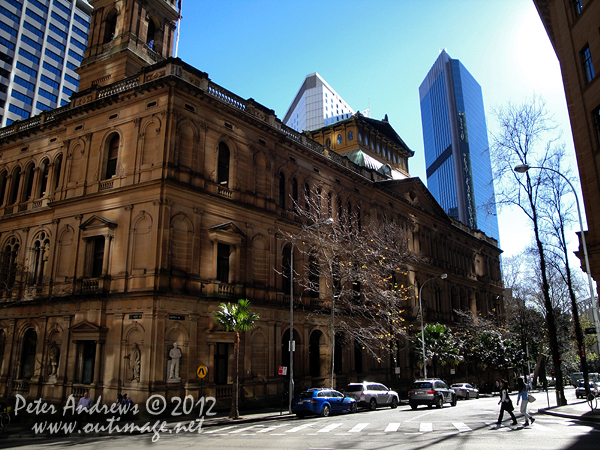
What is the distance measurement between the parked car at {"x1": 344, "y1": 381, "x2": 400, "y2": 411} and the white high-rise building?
124768mm

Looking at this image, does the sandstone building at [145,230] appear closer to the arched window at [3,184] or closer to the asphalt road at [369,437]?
the arched window at [3,184]

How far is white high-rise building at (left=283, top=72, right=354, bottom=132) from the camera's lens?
502ft

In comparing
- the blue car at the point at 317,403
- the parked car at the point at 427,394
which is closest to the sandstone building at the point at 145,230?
the blue car at the point at 317,403

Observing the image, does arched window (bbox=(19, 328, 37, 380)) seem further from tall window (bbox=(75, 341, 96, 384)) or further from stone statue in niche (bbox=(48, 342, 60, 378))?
tall window (bbox=(75, 341, 96, 384))

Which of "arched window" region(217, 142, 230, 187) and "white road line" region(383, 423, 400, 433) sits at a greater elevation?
"arched window" region(217, 142, 230, 187)

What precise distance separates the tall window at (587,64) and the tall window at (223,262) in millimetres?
20804

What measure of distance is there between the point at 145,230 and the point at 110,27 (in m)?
20.3

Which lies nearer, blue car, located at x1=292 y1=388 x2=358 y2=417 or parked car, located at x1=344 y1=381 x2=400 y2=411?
blue car, located at x1=292 y1=388 x2=358 y2=417

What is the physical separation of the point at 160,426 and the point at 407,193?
36.5 metres

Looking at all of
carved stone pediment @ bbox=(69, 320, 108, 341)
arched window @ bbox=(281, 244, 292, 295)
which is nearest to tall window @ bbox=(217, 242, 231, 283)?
arched window @ bbox=(281, 244, 292, 295)

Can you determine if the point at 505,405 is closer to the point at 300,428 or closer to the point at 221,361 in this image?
the point at 300,428

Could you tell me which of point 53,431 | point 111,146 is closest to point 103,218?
point 111,146

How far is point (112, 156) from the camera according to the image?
29.1m

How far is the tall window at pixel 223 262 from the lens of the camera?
28.1 m
